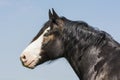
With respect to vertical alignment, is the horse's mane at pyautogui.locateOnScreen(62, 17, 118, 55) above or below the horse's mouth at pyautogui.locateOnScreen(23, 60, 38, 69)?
above

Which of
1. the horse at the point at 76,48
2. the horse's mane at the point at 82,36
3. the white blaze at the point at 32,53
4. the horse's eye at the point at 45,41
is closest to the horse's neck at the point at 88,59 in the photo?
the horse at the point at 76,48

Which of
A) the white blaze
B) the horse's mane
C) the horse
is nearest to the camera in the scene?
the horse

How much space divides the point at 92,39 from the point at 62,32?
91 cm

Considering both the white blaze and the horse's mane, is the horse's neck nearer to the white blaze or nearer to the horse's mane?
the horse's mane

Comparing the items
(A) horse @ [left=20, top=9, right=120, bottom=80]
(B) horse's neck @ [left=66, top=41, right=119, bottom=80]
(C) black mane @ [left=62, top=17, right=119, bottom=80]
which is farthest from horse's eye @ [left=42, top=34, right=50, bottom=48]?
(B) horse's neck @ [left=66, top=41, right=119, bottom=80]

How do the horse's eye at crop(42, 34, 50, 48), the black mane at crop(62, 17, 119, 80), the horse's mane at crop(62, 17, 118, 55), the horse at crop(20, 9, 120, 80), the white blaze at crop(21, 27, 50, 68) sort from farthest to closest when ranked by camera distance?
the horse's eye at crop(42, 34, 50, 48) → the white blaze at crop(21, 27, 50, 68) → the horse's mane at crop(62, 17, 118, 55) → the black mane at crop(62, 17, 119, 80) → the horse at crop(20, 9, 120, 80)

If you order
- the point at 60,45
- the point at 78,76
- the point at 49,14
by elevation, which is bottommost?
the point at 78,76

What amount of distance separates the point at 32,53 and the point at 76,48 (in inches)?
49.7

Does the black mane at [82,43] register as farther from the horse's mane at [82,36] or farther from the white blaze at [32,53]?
the white blaze at [32,53]

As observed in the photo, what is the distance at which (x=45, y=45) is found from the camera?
1175 centimetres

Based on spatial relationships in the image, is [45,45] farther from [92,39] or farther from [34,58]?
[92,39]

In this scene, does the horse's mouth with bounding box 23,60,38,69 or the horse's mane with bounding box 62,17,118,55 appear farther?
the horse's mouth with bounding box 23,60,38,69

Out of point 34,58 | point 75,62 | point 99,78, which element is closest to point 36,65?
point 34,58

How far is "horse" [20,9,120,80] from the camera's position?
35.7ft
